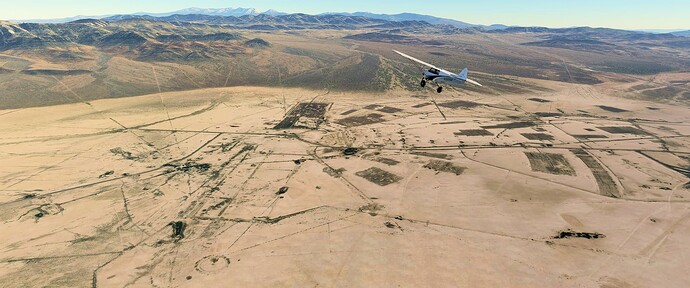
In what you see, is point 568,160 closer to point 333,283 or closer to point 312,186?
point 312,186

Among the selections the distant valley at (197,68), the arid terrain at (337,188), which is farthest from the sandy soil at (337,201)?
the distant valley at (197,68)

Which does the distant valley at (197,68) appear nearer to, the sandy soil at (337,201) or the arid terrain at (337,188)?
the arid terrain at (337,188)

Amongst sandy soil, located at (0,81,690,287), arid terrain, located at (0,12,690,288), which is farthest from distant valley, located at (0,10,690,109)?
sandy soil, located at (0,81,690,287)

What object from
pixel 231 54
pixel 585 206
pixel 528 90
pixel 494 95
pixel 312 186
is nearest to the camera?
pixel 585 206

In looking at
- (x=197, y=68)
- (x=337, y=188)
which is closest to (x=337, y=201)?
(x=337, y=188)

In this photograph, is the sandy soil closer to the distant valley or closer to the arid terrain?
the arid terrain

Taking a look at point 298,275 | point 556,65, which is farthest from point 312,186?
point 556,65

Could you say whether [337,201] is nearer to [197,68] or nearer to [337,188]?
[337,188]
